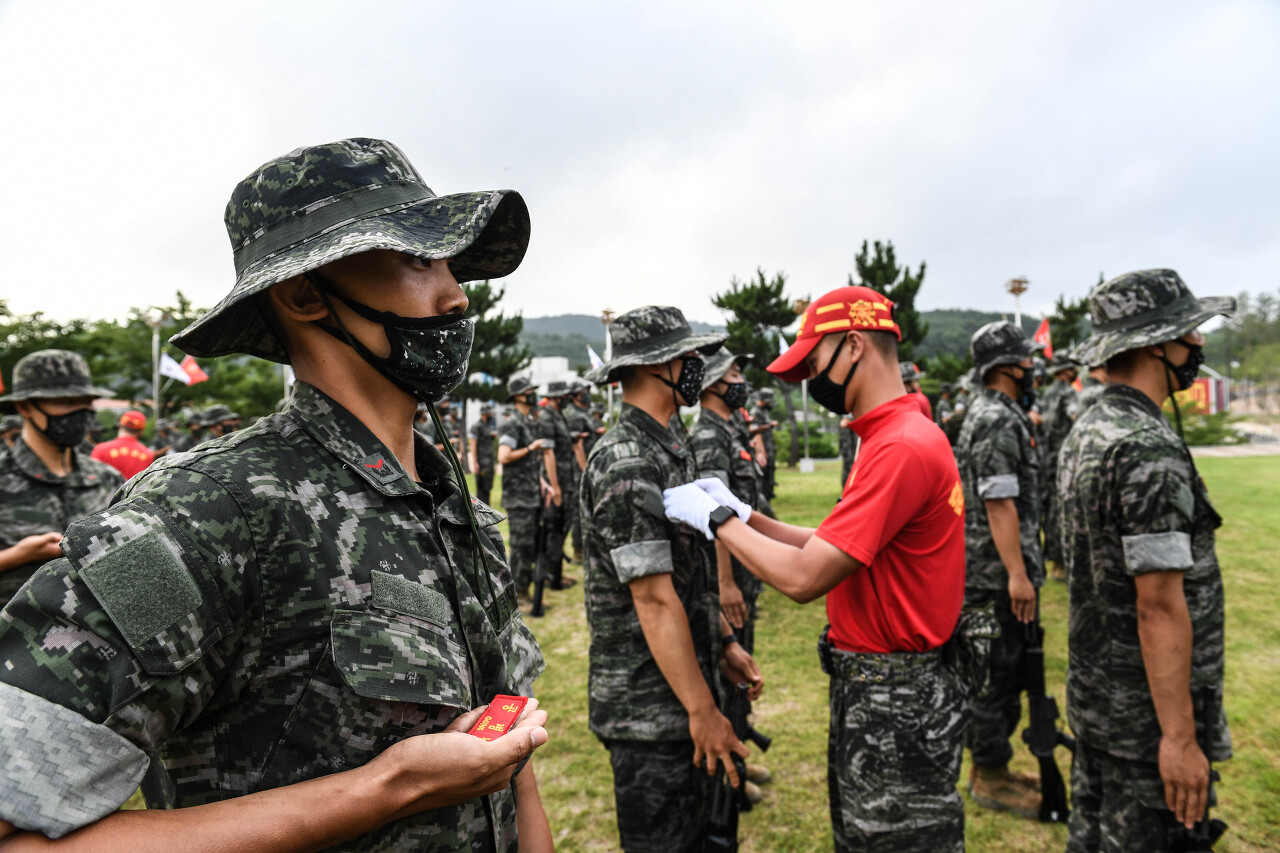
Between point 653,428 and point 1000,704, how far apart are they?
3.11 metres

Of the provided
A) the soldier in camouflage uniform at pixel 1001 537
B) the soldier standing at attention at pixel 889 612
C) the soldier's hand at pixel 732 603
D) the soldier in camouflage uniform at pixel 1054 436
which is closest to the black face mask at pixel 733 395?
the soldier in camouflage uniform at pixel 1001 537

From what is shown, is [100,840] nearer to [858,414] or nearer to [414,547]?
[414,547]

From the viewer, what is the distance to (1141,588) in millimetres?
2541

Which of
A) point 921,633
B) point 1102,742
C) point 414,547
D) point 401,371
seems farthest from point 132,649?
point 1102,742

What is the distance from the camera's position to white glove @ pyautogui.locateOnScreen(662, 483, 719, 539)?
258cm

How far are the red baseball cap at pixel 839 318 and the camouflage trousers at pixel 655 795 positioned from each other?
5.65 ft

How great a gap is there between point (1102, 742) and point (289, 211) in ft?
11.7

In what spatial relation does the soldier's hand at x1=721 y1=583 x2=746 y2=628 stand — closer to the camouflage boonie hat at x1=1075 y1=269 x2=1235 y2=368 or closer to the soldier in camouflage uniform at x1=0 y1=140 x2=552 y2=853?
the camouflage boonie hat at x1=1075 y1=269 x2=1235 y2=368

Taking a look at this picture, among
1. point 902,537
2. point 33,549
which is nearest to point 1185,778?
point 902,537

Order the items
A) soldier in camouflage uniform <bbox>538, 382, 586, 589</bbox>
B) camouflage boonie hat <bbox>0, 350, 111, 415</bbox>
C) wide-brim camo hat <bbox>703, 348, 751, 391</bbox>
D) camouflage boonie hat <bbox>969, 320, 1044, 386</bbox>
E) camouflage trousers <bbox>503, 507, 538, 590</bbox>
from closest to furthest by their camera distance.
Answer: camouflage boonie hat <bbox>0, 350, 111, 415</bbox>, camouflage boonie hat <bbox>969, 320, 1044, 386</bbox>, wide-brim camo hat <bbox>703, 348, 751, 391</bbox>, camouflage trousers <bbox>503, 507, 538, 590</bbox>, soldier in camouflage uniform <bbox>538, 382, 586, 589</bbox>

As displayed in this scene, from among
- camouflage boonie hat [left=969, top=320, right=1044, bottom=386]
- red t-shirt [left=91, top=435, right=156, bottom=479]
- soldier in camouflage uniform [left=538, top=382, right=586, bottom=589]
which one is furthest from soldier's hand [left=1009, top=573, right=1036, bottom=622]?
red t-shirt [left=91, top=435, right=156, bottom=479]

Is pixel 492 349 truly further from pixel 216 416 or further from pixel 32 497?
pixel 32 497

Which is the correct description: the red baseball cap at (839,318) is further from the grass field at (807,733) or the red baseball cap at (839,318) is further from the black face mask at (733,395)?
the black face mask at (733,395)

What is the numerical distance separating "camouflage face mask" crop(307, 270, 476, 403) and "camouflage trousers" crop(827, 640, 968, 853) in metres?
1.98
